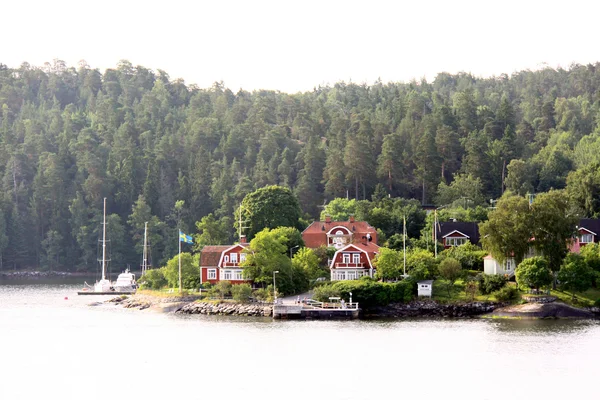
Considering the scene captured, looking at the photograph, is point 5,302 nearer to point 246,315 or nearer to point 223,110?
point 246,315

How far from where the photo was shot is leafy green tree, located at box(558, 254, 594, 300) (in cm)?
6938

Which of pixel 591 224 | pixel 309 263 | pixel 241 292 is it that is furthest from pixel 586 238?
pixel 241 292

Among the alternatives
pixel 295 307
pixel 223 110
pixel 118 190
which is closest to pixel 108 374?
pixel 295 307

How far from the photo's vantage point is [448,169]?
421ft

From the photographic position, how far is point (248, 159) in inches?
5969

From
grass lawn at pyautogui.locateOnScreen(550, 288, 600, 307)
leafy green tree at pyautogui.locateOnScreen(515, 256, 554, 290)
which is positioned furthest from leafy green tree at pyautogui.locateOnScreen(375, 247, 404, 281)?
grass lawn at pyautogui.locateOnScreen(550, 288, 600, 307)

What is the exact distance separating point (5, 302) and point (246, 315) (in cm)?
2626

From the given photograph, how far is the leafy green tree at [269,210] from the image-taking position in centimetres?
9319

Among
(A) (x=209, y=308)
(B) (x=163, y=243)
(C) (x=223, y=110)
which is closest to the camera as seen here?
(A) (x=209, y=308)

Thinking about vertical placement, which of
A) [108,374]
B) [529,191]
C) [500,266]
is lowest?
[108,374]

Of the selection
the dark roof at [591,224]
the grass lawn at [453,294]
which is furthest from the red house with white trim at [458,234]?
the grass lawn at [453,294]

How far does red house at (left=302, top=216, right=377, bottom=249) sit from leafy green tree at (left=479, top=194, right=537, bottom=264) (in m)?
18.9

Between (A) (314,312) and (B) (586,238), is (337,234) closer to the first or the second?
(B) (586,238)

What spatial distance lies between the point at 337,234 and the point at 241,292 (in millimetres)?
19059
